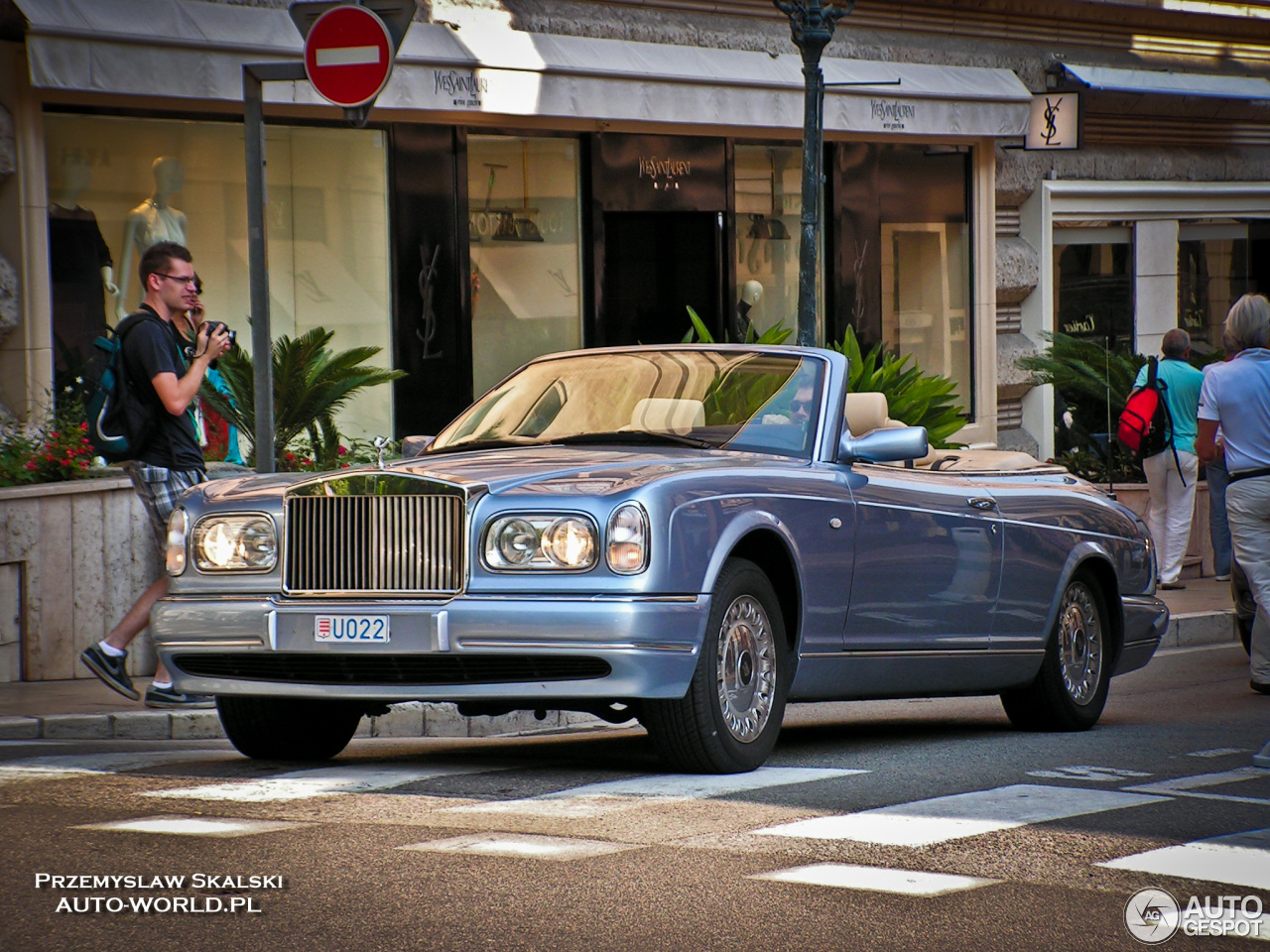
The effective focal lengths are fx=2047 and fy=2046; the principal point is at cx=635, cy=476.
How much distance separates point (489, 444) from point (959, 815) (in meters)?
2.68

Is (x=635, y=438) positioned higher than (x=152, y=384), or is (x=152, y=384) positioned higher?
(x=152, y=384)

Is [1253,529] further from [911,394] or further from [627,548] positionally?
[911,394]

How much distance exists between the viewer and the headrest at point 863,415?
862 centimetres

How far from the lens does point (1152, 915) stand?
16.0 ft

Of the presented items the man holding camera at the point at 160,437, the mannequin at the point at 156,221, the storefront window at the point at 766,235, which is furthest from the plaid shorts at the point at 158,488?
the storefront window at the point at 766,235

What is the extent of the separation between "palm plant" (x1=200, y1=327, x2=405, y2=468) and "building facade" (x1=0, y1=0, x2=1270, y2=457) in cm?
178

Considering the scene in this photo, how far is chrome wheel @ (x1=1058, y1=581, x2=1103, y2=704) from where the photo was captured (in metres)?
9.36

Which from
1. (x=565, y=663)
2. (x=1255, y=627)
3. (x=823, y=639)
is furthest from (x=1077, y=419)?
(x=565, y=663)

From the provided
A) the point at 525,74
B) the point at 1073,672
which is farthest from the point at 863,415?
the point at 525,74

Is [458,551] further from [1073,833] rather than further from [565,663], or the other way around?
[1073,833]

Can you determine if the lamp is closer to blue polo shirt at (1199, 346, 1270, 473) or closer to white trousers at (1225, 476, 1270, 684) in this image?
A: blue polo shirt at (1199, 346, 1270, 473)

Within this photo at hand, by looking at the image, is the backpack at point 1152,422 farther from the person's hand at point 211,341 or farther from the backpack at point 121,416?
the backpack at point 121,416

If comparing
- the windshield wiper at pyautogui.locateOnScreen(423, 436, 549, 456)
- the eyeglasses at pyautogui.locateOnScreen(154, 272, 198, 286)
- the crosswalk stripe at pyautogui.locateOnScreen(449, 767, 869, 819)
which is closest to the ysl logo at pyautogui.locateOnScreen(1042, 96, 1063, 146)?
the eyeglasses at pyautogui.locateOnScreen(154, 272, 198, 286)

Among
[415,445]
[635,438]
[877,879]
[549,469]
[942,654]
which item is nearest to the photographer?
[877,879]
